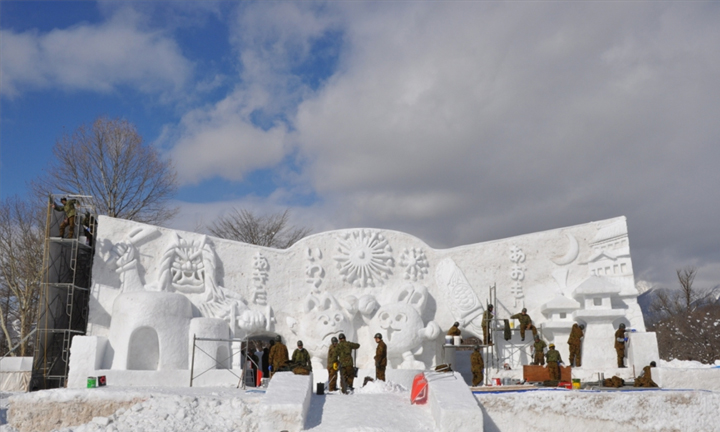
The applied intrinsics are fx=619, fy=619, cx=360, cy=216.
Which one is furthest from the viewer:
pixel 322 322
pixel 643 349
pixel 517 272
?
pixel 517 272

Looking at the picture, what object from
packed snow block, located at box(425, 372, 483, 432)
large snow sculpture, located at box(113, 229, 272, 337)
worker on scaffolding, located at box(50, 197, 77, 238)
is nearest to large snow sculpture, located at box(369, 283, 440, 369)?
large snow sculpture, located at box(113, 229, 272, 337)

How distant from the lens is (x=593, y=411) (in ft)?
29.0

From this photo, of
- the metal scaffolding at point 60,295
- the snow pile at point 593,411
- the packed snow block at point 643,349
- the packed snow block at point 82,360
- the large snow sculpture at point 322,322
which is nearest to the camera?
the snow pile at point 593,411

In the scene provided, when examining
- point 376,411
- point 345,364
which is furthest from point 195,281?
point 376,411

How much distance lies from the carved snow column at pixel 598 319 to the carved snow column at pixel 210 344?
8787 millimetres

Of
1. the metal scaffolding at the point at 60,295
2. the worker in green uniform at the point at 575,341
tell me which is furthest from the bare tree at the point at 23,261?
the worker in green uniform at the point at 575,341

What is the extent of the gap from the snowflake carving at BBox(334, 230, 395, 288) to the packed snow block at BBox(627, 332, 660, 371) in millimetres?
6316

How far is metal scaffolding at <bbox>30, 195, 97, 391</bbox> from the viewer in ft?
45.2

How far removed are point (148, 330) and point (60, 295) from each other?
8.01 ft

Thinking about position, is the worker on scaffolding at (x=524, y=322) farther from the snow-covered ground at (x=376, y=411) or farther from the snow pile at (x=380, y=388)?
the snow pile at (x=380, y=388)

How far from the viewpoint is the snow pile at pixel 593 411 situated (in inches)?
338

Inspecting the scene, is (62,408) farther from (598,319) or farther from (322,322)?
(598,319)

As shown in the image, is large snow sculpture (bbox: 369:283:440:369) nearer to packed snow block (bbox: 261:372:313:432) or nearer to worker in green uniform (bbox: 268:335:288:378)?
worker in green uniform (bbox: 268:335:288:378)

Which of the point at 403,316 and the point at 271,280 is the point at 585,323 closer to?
the point at 403,316
